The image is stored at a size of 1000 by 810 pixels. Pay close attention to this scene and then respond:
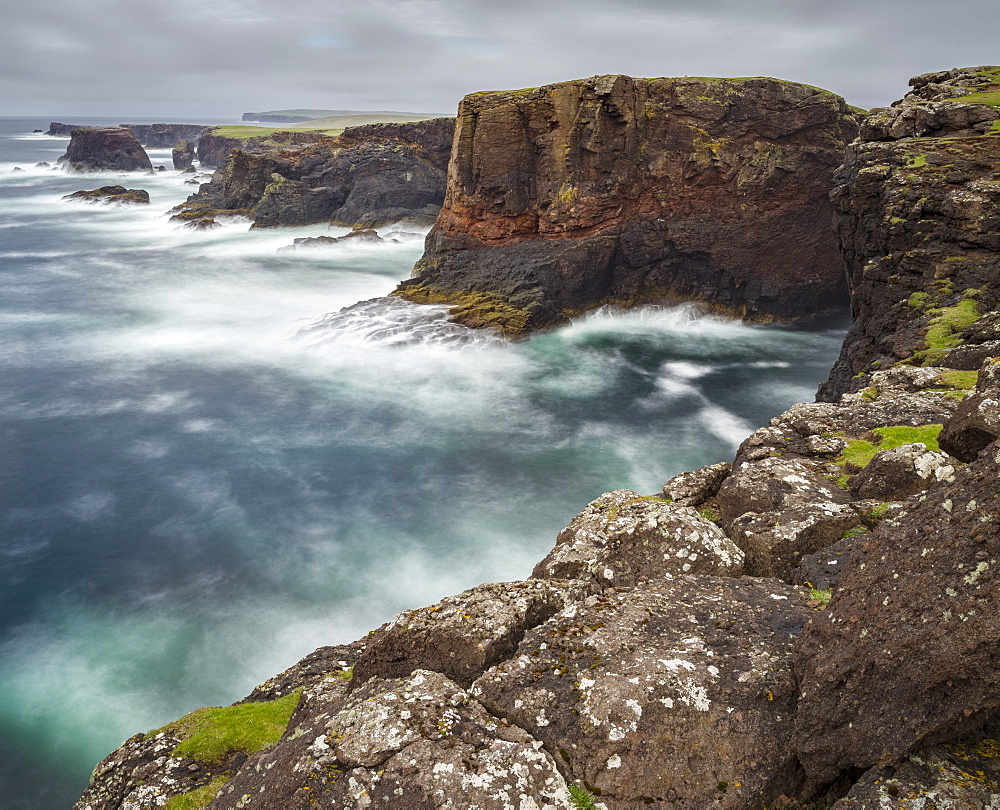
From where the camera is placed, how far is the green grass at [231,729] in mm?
10008

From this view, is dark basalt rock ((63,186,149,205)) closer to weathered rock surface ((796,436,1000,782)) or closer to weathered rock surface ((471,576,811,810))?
weathered rock surface ((471,576,811,810))

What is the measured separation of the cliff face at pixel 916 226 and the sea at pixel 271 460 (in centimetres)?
1015

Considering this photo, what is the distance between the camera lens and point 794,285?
50.3 m

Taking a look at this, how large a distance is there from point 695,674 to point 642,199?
47605mm

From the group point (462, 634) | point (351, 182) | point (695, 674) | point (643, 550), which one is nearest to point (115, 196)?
point (351, 182)

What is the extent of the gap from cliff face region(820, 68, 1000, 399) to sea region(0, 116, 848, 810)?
1015 cm

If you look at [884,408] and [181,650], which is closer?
[884,408]

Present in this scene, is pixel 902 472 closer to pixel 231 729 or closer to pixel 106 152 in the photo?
pixel 231 729

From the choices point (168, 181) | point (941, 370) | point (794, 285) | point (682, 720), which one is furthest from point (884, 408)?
point (168, 181)

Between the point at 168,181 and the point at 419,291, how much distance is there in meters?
131

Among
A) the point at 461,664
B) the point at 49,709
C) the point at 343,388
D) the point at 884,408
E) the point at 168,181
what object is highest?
the point at 168,181

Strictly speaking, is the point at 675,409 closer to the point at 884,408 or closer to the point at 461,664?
the point at 884,408

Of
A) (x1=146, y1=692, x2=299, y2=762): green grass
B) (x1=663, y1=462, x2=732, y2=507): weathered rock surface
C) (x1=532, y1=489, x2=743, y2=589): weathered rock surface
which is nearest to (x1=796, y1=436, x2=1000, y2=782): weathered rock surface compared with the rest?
(x1=532, y1=489, x2=743, y2=589): weathered rock surface

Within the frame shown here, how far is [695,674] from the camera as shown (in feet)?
22.1
